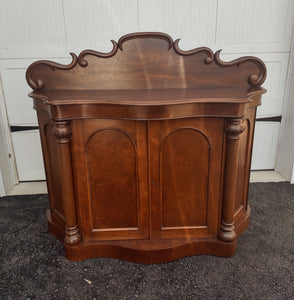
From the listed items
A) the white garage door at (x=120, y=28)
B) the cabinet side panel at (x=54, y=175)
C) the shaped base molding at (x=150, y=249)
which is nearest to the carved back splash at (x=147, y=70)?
the cabinet side panel at (x=54, y=175)

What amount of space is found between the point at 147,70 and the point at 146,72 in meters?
0.01

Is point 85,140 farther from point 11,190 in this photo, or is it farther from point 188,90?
point 11,190

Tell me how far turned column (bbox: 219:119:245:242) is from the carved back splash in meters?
0.38

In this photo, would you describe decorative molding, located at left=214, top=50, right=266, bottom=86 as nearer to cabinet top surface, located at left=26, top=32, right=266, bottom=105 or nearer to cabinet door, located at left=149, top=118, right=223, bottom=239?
cabinet top surface, located at left=26, top=32, right=266, bottom=105

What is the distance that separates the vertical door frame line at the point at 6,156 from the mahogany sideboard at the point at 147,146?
1.02 meters

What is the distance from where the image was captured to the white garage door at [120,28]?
2588 millimetres

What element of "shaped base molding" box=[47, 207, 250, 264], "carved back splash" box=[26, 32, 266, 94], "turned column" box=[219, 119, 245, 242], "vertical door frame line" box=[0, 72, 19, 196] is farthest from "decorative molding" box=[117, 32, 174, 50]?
"vertical door frame line" box=[0, 72, 19, 196]

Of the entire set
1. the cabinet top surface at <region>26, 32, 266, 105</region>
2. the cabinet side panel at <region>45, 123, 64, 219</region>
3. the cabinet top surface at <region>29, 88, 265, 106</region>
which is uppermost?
the cabinet top surface at <region>26, 32, 266, 105</region>

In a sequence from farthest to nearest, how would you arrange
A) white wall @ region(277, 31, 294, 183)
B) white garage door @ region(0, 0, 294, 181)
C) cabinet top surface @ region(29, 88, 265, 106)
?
white wall @ region(277, 31, 294, 183) < white garage door @ region(0, 0, 294, 181) < cabinet top surface @ region(29, 88, 265, 106)

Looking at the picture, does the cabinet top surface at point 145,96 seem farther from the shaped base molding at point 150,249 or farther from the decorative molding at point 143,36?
the shaped base molding at point 150,249

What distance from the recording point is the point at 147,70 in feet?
6.56

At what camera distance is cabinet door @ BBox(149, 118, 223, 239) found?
174 cm

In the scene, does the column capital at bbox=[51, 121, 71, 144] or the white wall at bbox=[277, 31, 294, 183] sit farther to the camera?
the white wall at bbox=[277, 31, 294, 183]

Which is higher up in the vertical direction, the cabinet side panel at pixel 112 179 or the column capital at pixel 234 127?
the column capital at pixel 234 127
